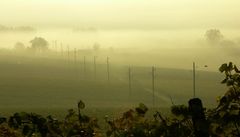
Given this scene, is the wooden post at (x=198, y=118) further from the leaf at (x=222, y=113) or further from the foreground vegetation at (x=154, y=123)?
the leaf at (x=222, y=113)

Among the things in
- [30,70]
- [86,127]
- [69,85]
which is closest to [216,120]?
[86,127]

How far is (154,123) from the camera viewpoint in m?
2.86

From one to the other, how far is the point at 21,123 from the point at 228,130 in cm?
109

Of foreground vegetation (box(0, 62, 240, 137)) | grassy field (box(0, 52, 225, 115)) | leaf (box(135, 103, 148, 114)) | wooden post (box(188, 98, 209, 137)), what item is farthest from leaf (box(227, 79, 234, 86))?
grassy field (box(0, 52, 225, 115))

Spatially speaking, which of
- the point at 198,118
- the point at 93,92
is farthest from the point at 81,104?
the point at 93,92

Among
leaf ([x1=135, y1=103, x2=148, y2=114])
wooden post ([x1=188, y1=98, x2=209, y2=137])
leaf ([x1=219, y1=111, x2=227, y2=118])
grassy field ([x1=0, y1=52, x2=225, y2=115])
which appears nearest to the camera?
wooden post ([x1=188, y1=98, x2=209, y2=137])

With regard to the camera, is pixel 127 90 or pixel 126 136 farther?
pixel 127 90

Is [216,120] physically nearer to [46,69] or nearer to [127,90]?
[127,90]

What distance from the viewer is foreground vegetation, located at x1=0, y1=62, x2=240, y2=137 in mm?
2754

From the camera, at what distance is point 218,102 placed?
291cm

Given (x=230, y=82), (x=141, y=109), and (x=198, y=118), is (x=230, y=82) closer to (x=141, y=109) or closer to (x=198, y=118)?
(x=198, y=118)

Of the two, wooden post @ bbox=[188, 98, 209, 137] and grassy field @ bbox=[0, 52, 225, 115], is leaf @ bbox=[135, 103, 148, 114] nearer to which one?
wooden post @ bbox=[188, 98, 209, 137]

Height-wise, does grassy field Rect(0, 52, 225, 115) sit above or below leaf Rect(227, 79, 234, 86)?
below

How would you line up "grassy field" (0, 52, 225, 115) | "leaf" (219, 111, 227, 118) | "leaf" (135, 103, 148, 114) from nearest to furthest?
"leaf" (219, 111, 227, 118) → "leaf" (135, 103, 148, 114) → "grassy field" (0, 52, 225, 115)
